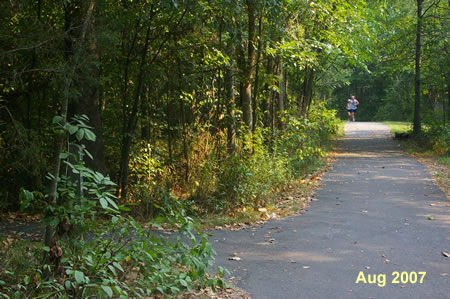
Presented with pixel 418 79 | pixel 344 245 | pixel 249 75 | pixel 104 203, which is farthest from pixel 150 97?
pixel 418 79

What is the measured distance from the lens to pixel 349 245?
7188 mm

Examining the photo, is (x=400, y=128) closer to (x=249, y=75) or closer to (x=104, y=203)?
(x=249, y=75)

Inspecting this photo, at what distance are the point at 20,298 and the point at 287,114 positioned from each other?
1154cm

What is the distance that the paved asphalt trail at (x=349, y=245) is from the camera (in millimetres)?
5402

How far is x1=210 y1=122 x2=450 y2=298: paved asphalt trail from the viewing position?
5402 millimetres

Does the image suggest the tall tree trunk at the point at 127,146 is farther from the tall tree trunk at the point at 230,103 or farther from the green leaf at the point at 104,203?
the green leaf at the point at 104,203

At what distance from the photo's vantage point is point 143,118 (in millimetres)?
10859

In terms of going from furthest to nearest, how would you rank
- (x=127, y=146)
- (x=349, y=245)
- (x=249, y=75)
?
1. (x=249, y=75)
2. (x=127, y=146)
3. (x=349, y=245)

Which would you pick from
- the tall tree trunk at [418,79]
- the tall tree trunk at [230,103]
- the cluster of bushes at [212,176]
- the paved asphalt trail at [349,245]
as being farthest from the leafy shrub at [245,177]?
the tall tree trunk at [418,79]

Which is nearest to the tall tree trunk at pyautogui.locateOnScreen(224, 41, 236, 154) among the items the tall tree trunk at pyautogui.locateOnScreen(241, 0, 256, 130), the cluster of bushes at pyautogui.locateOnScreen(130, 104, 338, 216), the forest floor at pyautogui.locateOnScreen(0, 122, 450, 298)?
the cluster of bushes at pyautogui.locateOnScreen(130, 104, 338, 216)

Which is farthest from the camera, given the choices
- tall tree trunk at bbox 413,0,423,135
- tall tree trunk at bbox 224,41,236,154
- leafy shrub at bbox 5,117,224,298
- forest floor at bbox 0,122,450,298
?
tall tree trunk at bbox 413,0,423,135

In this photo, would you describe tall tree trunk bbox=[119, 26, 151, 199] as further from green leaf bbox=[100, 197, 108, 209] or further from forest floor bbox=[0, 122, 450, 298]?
green leaf bbox=[100, 197, 108, 209]

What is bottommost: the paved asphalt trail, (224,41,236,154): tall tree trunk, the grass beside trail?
the paved asphalt trail

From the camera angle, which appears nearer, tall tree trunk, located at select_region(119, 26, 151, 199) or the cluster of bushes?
tall tree trunk, located at select_region(119, 26, 151, 199)
